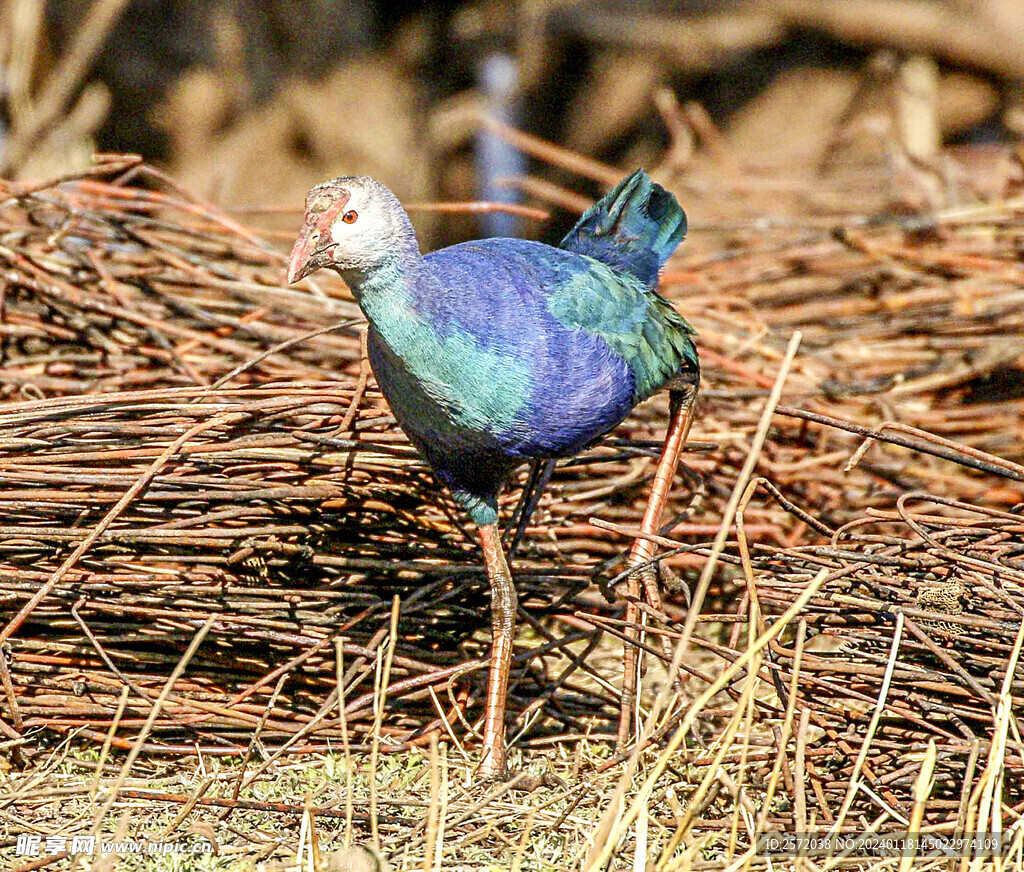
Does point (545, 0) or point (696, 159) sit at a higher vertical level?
point (545, 0)

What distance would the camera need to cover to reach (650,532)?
2.59 meters

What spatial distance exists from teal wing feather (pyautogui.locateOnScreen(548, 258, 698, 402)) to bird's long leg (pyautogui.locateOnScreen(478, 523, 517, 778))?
15.0 inches

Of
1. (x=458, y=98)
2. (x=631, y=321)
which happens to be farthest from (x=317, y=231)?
(x=458, y=98)

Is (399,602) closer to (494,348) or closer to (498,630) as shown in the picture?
(498,630)

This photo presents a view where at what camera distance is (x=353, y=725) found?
2520 mm

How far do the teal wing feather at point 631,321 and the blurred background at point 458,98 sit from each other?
2455 millimetres

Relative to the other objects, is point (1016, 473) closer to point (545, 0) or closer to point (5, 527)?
point (5, 527)

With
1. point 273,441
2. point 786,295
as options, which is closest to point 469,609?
Answer: point 273,441

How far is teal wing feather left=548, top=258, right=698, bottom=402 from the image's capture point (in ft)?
7.53

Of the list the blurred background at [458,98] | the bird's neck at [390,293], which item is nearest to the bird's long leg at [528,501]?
the bird's neck at [390,293]

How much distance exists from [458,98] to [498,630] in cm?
531

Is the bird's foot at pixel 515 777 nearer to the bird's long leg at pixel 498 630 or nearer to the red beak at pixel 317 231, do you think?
the bird's long leg at pixel 498 630

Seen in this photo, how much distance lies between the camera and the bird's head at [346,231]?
2.02 meters

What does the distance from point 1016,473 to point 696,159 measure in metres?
3.60
